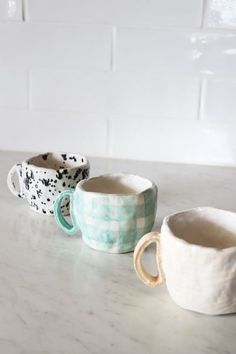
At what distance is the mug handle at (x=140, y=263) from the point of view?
50 cm

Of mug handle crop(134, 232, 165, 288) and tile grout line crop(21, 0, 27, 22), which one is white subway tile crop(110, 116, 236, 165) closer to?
tile grout line crop(21, 0, 27, 22)

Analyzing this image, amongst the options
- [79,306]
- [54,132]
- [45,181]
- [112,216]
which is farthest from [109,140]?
[79,306]

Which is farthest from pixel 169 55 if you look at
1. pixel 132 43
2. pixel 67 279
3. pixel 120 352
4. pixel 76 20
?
pixel 120 352

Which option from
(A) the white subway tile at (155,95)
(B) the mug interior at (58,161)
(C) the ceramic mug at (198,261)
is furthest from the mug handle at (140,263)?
(A) the white subway tile at (155,95)

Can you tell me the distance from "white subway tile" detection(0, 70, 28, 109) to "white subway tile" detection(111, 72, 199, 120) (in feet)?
0.55

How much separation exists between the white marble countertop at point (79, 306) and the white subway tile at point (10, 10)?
42cm

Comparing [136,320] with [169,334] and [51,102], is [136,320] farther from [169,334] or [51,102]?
[51,102]

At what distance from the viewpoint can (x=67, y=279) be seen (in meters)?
0.54

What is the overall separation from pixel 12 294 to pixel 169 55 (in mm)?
568

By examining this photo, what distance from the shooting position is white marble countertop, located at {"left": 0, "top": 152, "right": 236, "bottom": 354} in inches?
17.0

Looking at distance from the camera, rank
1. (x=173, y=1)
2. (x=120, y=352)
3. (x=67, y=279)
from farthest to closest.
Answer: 1. (x=173, y=1)
2. (x=67, y=279)
3. (x=120, y=352)

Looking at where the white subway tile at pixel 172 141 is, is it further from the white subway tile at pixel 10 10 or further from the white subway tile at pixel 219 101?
the white subway tile at pixel 10 10

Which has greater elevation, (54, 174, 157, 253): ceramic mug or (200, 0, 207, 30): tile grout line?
(200, 0, 207, 30): tile grout line

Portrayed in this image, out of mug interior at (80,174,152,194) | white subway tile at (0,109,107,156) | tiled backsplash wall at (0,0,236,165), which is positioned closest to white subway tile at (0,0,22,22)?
tiled backsplash wall at (0,0,236,165)
